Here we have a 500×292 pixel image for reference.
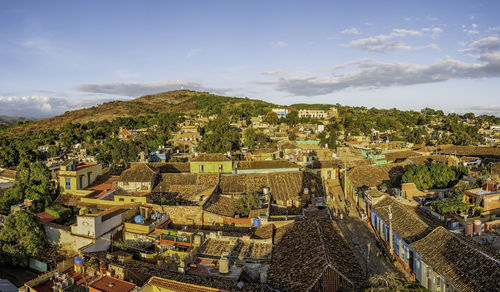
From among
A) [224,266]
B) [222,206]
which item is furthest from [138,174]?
[224,266]

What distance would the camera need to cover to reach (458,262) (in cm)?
1068

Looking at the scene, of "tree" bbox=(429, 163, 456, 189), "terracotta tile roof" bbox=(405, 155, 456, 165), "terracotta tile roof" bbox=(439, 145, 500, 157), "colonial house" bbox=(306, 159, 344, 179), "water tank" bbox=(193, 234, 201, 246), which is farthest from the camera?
"terracotta tile roof" bbox=(439, 145, 500, 157)

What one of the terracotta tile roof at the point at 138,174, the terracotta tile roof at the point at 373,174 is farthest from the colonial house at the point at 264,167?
the terracotta tile roof at the point at 138,174

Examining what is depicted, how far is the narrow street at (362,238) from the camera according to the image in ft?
48.0

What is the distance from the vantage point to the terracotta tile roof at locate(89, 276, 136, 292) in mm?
10039

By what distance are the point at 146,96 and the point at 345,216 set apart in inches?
5575

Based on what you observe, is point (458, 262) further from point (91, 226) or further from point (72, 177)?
point (72, 177)

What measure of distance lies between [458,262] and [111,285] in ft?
37.6

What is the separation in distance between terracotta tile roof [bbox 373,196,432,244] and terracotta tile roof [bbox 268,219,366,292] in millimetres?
2865

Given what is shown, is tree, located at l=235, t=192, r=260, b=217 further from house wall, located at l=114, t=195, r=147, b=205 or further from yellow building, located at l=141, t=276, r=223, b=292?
yellow building, located at l=141, t=276, r=223, b=292

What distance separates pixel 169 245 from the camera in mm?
14531

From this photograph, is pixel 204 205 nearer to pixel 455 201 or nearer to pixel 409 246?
pixel 409 246

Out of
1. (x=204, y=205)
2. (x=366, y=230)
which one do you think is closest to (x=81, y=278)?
→ (x=204, y=205)

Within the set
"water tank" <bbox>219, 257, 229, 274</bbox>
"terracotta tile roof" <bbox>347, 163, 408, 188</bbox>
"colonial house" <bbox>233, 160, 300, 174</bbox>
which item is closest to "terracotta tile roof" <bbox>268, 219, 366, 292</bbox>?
"water tank" <bbox>219, 257, 229, 274</bbox>
